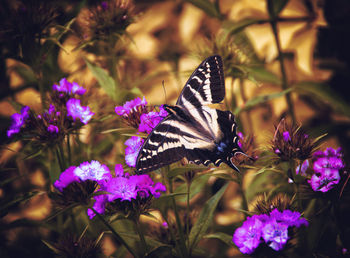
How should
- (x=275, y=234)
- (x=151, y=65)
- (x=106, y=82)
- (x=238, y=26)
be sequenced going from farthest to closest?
(x=151, y=65) → (x=238, y=26) → (x=106, y=82) → (x=275, y=234)

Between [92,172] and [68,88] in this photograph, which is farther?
[68,88]

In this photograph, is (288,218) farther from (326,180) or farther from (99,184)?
(99,184)

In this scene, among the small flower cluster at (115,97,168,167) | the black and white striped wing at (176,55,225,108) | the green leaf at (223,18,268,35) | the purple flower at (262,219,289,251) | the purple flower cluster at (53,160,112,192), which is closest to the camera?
the purple flower at (262,219,289,251)

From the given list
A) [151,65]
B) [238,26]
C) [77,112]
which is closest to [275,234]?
[77,112]

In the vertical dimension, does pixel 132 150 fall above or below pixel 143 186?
above

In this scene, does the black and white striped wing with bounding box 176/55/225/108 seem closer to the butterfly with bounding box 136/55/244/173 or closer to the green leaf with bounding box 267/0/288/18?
the butterfly with bounding box 136/55/244/173

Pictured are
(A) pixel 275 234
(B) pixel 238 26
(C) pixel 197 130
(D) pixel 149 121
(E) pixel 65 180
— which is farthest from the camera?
(B) pixel 238 26

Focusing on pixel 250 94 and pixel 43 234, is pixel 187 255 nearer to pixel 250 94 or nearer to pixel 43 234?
pixel 43 234

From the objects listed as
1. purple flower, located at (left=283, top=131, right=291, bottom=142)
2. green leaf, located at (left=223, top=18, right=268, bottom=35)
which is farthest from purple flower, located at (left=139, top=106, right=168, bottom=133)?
green leaf, located at (left=223, top=18, right=268, bottom=35)
